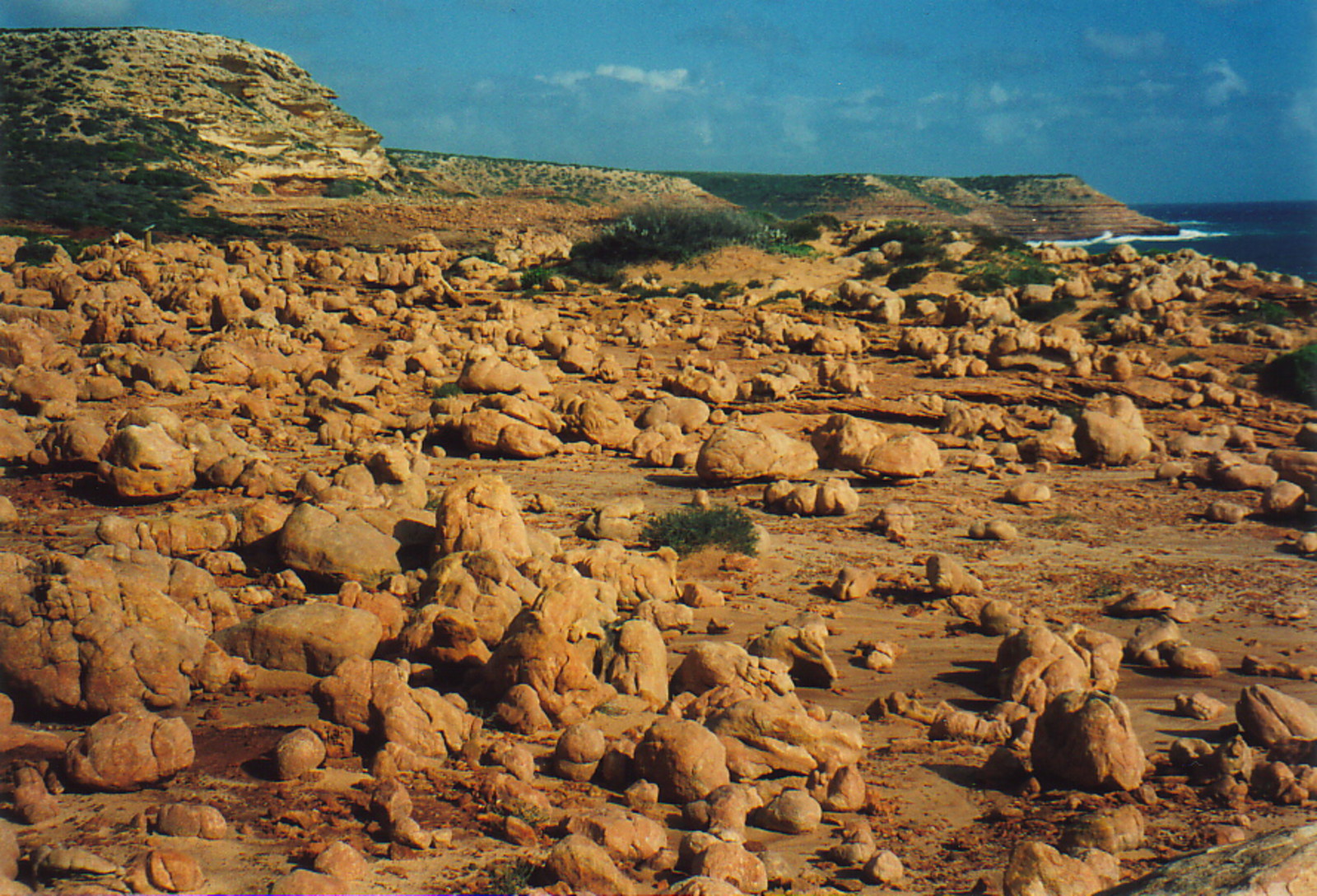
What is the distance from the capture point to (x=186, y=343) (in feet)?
51.6

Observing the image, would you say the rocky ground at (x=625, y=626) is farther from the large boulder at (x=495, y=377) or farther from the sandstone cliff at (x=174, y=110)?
the sandstone cliff at (x=174, y=110)

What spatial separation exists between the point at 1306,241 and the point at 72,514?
248 ft

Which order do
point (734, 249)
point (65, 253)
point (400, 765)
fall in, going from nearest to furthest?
point (400, 765) → point (65, 253) → point (734, 249)

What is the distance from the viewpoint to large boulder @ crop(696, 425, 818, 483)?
1041 cm

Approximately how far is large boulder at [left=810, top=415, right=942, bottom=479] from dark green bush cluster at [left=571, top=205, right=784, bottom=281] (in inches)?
626

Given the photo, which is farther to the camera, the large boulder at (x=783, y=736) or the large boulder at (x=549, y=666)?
the large boulder at (x=549, y=666)

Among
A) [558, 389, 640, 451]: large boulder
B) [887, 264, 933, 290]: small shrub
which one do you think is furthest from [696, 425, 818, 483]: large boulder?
[887, 264, 933, 290]: small shrub

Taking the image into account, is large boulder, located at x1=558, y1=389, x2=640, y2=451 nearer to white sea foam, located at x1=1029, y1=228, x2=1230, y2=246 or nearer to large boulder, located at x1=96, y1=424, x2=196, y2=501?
large boulder, located at x1=96, y1=424, x2=196, y2=501

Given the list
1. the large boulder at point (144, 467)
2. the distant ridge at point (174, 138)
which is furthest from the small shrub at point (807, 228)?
the large boulder at point (144, 467)

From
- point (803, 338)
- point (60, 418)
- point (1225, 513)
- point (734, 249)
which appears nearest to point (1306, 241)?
point (734, 249)

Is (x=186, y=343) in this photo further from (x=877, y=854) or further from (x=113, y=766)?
(x=877, y=854)

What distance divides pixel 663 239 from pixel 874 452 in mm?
17977

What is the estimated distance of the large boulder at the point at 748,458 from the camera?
10.4 metres

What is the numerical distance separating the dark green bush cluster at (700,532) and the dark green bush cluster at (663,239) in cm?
1850
